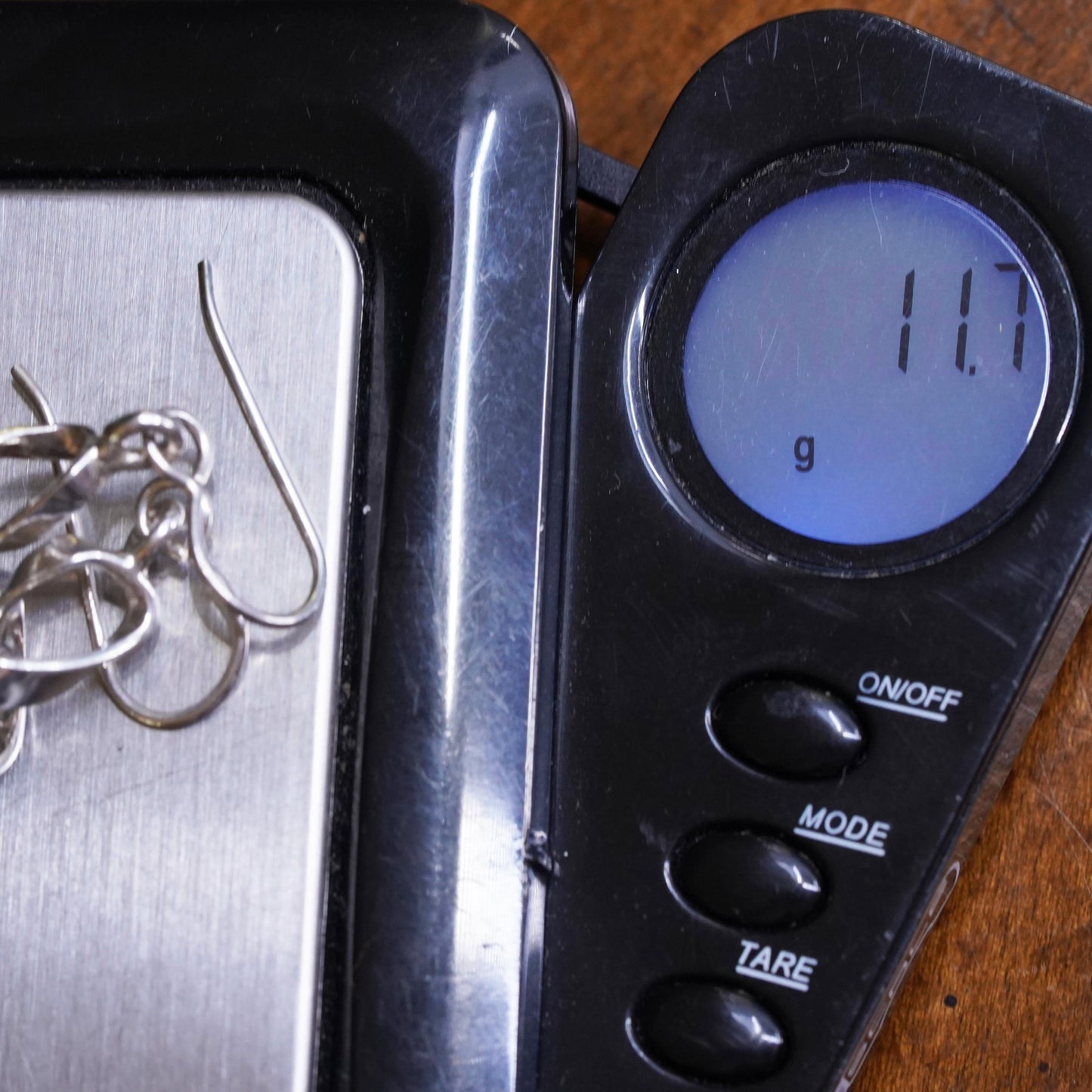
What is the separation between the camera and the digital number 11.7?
0.90 feet

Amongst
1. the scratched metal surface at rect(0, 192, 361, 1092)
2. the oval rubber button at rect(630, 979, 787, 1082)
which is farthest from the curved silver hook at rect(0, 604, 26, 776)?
the oval rubber button at rect(630, 979, 787, 1082)

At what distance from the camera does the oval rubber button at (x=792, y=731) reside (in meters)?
0.27

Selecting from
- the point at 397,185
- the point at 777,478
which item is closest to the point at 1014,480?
the point at 777,478

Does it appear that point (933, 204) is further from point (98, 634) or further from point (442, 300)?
point (98, 634)

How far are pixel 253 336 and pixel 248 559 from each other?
0.05 meters

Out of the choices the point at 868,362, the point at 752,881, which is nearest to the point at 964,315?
the point at 868,362

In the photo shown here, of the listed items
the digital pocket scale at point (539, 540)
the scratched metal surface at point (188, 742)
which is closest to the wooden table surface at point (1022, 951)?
the digital pocket scale at point (539, 540)

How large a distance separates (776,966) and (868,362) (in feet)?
0.46

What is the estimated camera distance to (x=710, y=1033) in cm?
27

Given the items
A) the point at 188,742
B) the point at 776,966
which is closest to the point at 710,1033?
the point at 776,966

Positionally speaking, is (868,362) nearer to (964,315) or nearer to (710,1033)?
(964,315)

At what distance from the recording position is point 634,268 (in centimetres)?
30

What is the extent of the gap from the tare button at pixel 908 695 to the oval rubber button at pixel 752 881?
4 centimetres

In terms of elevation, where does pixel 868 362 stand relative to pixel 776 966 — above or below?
above
